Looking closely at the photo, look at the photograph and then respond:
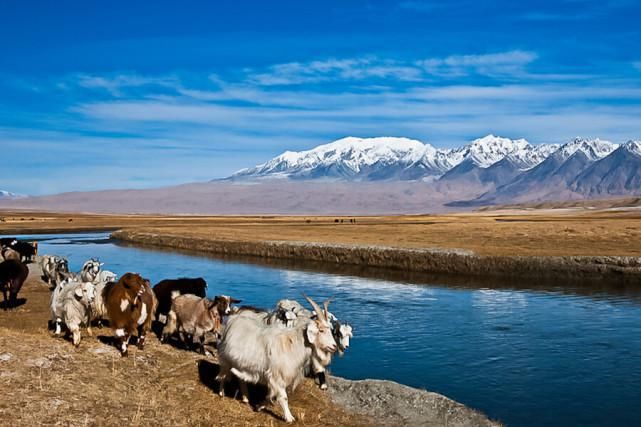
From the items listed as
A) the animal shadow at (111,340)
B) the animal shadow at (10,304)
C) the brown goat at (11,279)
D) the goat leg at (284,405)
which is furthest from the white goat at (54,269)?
the goat leg at (284,405)

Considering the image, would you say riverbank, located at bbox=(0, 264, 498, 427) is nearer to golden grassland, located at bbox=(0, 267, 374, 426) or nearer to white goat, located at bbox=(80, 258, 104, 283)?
golden grassland, located at bbox=(0, 267, 374, 426)

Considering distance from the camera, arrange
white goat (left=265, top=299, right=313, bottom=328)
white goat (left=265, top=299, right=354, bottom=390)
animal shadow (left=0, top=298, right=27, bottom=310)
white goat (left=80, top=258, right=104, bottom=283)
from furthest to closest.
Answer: animal shadow (left=0, top=298, right=27, bottom=310) < white goat (left=80, top=258, right=104, bottom=283) < white goat (left=265, top=299, right=313, bottom=328) < white goat (left=265, top=299, right=354, bottom=390)

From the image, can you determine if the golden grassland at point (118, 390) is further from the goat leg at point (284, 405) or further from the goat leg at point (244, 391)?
the goat leg at point (284, 405)

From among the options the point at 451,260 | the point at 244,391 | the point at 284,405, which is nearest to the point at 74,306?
the point at 244,391

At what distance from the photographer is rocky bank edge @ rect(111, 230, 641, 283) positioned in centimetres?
3053

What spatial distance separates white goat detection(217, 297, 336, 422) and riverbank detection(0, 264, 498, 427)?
59 centimetres

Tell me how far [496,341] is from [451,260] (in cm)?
1758

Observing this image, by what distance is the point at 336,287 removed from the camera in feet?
92.3

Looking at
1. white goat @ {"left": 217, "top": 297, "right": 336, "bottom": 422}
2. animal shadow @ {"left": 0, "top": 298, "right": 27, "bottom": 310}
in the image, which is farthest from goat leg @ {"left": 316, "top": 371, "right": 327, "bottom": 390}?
animal shadow @ {"left": 0, "top": 298, "right": 27, "bottom": 310}

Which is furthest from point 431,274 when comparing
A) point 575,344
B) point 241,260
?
point 575,344

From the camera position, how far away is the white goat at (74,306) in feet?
42.1

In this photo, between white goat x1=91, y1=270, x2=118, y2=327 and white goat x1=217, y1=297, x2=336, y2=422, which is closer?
white goat x1=217, y1=297, x2=336, y2=422

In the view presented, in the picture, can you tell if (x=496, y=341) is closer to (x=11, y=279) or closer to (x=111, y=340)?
(x=111, y=340)

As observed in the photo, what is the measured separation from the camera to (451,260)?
34.7m
